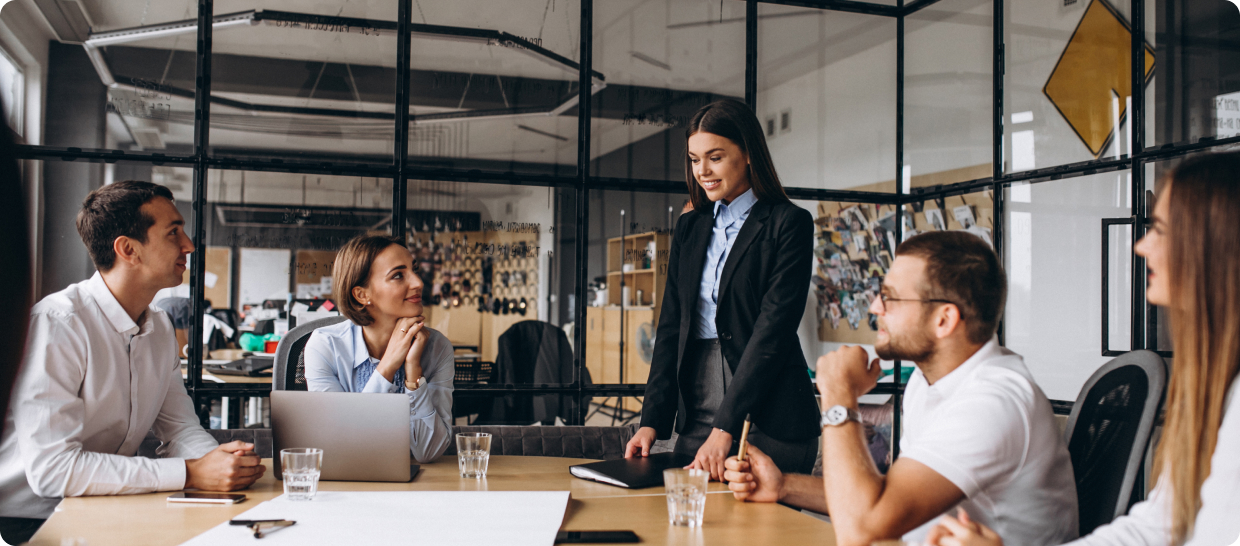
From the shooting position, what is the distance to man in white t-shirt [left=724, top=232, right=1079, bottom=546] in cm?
128

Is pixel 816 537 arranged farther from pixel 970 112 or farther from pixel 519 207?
pixel 970 112

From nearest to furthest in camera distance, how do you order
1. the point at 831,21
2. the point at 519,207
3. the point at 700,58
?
the point at 519,207 → the point at 700,58 → the point at 831,21

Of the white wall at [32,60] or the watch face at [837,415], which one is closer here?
the watch face at [837,415]

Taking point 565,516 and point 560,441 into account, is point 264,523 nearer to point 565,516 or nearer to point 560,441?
point 565,516

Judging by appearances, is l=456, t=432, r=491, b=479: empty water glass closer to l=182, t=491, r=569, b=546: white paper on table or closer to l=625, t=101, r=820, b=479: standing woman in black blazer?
l=182, t=491, r=569, b=546: white paper on table

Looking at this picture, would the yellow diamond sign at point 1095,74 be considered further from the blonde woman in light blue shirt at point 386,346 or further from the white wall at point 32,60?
the white wall at point 32,60

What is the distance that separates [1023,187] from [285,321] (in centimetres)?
361

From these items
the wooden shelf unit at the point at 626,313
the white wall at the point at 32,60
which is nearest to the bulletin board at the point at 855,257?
the wooden shelf unit at the point at 626,313

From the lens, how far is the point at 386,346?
90.8 inches

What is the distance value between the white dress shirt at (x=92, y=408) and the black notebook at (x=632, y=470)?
0.83 metres

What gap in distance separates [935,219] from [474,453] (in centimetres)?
338

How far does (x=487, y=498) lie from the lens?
5.11 ft

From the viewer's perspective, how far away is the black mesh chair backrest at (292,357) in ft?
7.93

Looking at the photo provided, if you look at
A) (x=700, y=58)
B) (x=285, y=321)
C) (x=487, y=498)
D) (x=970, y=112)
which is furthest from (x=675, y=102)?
(x=487, y=498)
